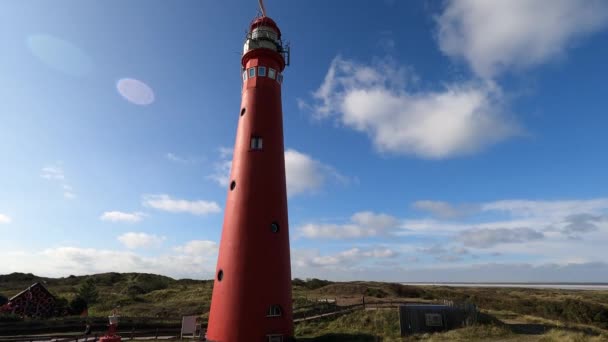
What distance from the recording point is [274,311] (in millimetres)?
17469

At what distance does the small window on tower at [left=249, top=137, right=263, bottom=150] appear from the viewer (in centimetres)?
1963

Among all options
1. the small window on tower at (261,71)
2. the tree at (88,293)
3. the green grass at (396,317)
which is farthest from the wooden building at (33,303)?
the small window on tower at (261,71)

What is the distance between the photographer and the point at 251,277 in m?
17.3

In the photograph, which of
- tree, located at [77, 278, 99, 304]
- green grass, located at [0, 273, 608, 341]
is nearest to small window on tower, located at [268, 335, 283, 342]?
green grass, located at [0, 273, 608, 341]

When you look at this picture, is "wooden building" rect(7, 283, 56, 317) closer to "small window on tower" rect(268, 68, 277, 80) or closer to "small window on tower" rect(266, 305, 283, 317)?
"small window on tower" rect(266, 305, 283, 317)

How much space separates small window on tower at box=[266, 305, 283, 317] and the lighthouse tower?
32mm

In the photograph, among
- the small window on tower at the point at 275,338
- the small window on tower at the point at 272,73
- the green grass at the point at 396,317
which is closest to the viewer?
the small window on tower at the point at 275,338

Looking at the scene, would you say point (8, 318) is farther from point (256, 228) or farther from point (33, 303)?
point (256, 228)

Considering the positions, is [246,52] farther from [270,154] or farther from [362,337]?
[362,337]

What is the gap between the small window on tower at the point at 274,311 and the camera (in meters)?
17.3

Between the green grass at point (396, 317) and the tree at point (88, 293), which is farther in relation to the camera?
the tree at point (88, 293)

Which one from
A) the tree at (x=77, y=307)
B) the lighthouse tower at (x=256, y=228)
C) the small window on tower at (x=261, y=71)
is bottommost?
the tree at (x=77, y=307)

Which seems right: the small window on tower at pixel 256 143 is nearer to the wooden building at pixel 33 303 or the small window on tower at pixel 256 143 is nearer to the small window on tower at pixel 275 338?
the small window on tower at pixel 275 338

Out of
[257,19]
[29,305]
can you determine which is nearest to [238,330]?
[257,19]
